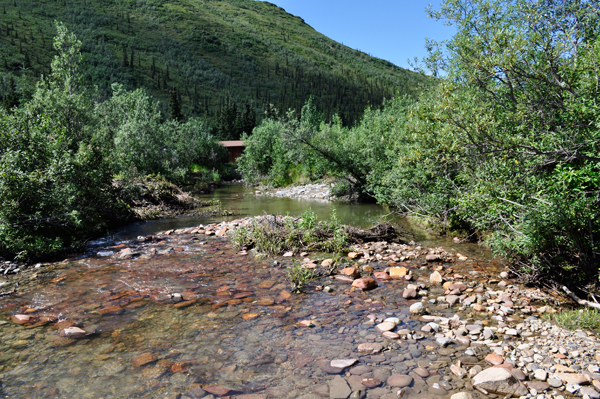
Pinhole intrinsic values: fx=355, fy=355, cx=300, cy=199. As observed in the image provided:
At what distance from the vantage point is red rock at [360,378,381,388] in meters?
4.41

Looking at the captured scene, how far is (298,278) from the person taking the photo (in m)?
7.88

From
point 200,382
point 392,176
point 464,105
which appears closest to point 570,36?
point 464,105

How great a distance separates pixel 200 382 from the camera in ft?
14.9

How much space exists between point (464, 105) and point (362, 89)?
450ft

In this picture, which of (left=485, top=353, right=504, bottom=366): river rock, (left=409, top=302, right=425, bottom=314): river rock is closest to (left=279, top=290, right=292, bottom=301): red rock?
(left=409, top=302, right=425, bottom=314): river rock

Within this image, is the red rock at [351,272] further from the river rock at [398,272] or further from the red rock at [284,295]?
the red rock at [284,295]

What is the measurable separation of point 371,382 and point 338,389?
1.46 feet

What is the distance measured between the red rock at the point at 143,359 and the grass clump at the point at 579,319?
616cm

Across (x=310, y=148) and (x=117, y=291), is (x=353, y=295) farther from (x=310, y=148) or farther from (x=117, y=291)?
(x=310, y=148)

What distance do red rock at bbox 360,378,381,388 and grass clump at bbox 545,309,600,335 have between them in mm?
3202

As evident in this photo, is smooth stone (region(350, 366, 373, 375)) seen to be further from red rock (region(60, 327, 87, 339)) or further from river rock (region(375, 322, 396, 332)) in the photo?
red rock (region(60, 327, 87, 339))

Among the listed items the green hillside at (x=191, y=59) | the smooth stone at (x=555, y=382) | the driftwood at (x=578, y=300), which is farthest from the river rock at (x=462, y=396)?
the green hillside at (x=191, y=59)

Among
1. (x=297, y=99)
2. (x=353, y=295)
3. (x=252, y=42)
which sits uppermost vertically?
(x=252, y=42)

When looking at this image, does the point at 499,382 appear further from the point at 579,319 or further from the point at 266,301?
the point at 266,301
